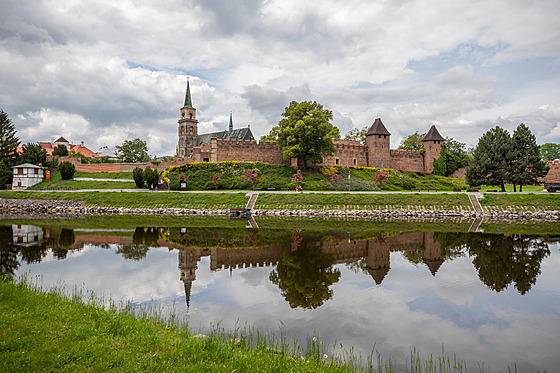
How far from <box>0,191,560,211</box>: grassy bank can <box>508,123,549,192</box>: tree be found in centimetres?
443

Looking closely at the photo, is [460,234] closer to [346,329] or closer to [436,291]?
[436,291]

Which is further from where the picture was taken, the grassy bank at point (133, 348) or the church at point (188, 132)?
the church at point (188, 132)

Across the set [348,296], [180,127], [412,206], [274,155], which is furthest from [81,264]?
[180,127]

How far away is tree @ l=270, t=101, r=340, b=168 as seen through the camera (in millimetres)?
42219

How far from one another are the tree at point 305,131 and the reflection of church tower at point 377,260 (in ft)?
88.3

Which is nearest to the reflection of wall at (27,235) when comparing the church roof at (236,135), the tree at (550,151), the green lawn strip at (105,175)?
the green lawn strip at (105,175)

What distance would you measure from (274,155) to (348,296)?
42.1 metres

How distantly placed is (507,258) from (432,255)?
8.56 ft

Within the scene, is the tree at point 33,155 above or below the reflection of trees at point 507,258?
above

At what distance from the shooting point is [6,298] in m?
7.14

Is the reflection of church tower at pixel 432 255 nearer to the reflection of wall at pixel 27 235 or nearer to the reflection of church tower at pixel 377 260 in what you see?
the reflection of church tower at pixel 377 260

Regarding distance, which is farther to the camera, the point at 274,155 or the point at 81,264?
the point at 274,155

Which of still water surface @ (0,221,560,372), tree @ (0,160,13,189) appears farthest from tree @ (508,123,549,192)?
tree @ (0,160,13,189)

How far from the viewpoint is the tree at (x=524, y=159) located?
3397 centimetres
